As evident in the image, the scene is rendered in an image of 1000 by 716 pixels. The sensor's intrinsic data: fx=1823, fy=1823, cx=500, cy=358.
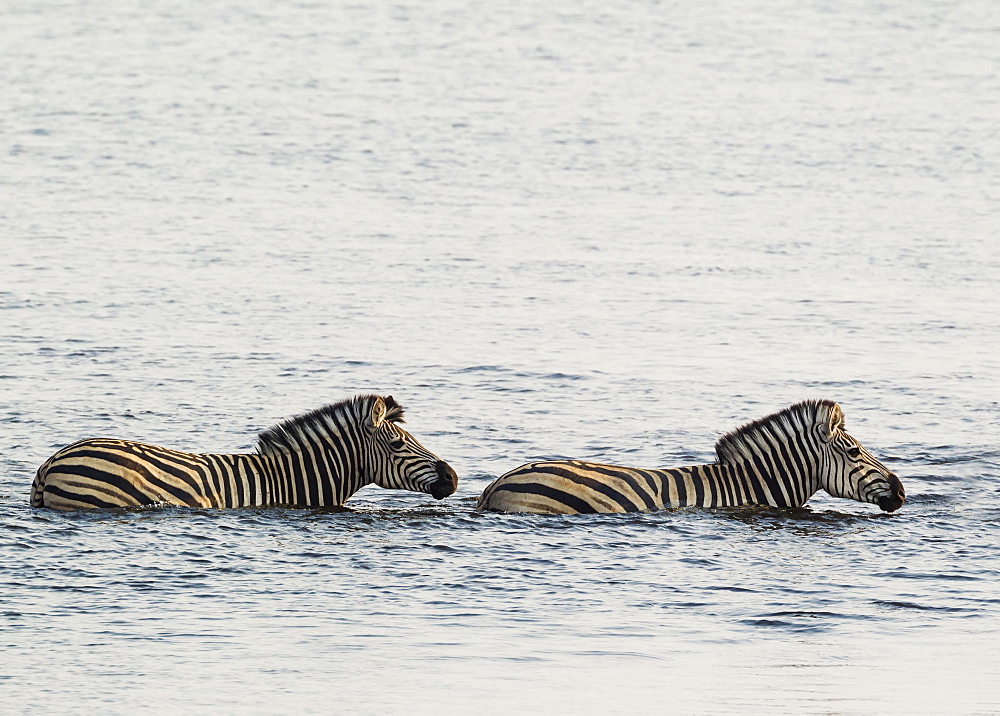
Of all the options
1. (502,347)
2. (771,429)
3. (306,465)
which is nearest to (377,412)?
(306,465)

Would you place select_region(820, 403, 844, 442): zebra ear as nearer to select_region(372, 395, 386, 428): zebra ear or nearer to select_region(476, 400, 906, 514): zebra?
select_region(476, 400, 906, 514): zebra

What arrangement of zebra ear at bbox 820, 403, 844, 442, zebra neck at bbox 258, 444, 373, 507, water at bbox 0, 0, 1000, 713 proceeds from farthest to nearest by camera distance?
zebra ear at bbox 820, 403, 844, 442, zebra neck at bbox 258, 444, 373, 507, water at bbox 0, 0, 1000, 713

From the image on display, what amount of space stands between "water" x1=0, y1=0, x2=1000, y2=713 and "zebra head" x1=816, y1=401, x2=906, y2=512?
0.25m

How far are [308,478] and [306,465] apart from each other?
11cm

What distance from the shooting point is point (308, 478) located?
15000 mm

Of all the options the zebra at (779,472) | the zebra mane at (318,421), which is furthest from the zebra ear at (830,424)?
the zebra mane at (318,421)

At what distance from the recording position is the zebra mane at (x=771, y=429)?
49.4ft

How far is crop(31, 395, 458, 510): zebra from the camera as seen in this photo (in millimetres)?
14359

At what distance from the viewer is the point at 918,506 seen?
15.7m

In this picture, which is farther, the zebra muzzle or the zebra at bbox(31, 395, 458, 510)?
the zebra muzzle

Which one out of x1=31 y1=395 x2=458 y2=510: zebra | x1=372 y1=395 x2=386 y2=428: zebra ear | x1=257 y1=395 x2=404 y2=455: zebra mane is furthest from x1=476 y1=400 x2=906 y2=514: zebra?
x1=257 y1=395 x2=404 y2=455: zebra mane

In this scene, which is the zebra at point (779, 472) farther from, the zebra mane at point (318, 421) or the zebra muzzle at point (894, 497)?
the zebra mane at point (318, 421)

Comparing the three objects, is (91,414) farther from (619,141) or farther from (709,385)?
(619,141)

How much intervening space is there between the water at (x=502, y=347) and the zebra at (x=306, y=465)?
32 centimetres
